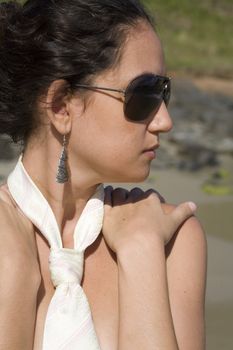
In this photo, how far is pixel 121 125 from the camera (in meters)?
2.27

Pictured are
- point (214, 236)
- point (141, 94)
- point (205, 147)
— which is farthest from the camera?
point (205, 147)

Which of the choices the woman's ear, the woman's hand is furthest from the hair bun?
the woman's hand

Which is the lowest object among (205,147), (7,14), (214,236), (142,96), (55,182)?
(205,147)

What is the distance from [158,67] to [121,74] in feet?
0.34

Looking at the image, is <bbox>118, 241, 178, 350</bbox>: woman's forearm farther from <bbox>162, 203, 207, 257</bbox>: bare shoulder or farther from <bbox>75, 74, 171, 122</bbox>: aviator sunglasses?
<bbox>75, 74, 171, 122</bbox>: aviator sunglasses

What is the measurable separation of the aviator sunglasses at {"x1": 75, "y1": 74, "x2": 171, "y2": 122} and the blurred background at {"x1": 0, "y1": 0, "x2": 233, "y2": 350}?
1.52 feet

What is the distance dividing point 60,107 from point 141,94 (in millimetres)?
223

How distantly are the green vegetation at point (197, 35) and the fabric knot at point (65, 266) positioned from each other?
1199 centimetres

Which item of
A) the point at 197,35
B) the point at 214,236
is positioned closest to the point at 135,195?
the point at 214,236

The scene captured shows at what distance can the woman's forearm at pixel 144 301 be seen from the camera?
2201 mm

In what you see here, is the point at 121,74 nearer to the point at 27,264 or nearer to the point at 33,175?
the point at 33,175

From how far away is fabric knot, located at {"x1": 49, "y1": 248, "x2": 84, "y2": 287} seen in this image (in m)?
2.27

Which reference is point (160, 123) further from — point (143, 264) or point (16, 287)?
point (16, 287)

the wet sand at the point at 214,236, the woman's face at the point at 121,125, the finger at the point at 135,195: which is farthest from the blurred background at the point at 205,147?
the finger at the point at 135,195
